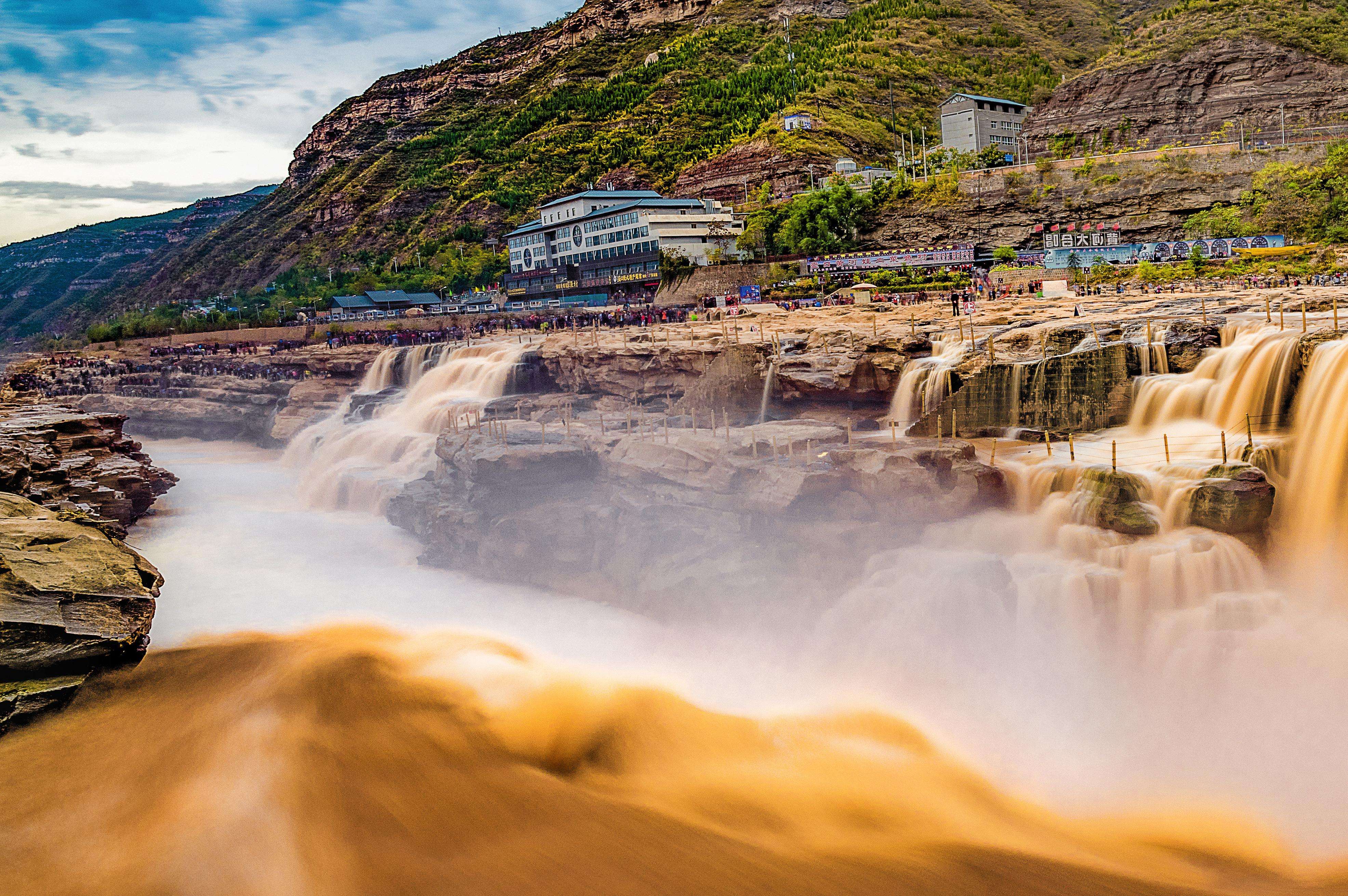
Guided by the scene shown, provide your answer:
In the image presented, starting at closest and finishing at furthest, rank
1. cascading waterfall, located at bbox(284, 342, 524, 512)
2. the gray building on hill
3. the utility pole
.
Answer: cascading waterfall, located at bbox(284, 342, 524, 512)
the gray building on hill
the utility pole

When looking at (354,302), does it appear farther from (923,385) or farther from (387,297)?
(923,385)

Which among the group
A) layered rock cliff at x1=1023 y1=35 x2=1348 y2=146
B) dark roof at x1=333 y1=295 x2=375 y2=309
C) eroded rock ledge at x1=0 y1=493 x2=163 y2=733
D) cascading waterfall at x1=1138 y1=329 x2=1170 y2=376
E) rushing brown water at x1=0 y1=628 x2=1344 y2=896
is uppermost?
layered rock cliff at x1=1023 y1=35 x2=1348 y2=146

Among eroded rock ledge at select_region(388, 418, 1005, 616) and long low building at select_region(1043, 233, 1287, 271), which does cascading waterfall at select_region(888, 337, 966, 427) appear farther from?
long low building at select_region(1043, 233, 1287, 271)

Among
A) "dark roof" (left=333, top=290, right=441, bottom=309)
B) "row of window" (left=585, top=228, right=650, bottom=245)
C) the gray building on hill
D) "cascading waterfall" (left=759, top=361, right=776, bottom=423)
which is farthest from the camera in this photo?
the gray building on hill

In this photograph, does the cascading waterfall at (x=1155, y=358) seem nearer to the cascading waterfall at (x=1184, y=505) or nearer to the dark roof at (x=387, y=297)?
the cascading waterfall at (x=1184, y=505)

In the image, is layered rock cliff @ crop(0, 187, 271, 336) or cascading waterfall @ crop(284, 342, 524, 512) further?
layered rock cliff @ crop(0, 187, 271, 336)

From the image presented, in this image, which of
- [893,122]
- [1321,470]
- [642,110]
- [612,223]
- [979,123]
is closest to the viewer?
[1321,470]

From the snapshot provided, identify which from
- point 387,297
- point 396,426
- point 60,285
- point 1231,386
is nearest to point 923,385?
point 1231,386

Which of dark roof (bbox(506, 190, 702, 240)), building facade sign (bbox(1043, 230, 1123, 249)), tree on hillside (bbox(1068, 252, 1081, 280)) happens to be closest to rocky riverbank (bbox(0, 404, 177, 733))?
tree on hillside (bbox(1068, 252, 1081, 280))
